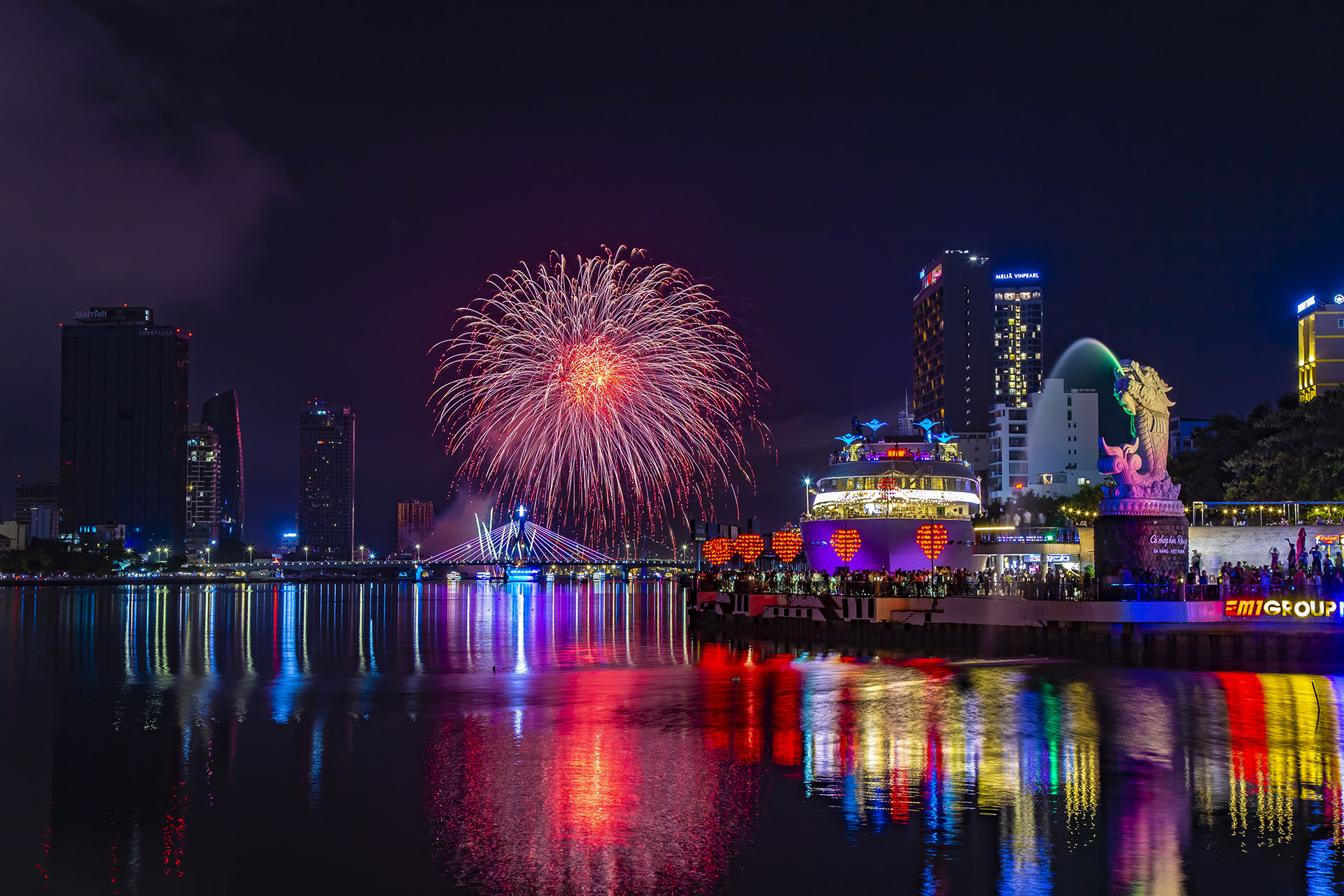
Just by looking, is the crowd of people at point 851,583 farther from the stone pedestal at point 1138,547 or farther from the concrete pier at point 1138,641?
the stone pedestal at point 1138,547

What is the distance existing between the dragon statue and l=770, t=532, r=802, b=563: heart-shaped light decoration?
42042 mm

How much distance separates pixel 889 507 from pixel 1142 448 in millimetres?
38331

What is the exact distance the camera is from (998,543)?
302ft

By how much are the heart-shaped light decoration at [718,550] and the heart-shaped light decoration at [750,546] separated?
5.17 feet

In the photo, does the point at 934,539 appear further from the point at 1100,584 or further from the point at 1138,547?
the point at 1100,584

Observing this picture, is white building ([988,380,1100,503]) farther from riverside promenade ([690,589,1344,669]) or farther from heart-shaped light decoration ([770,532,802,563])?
riverside promenade ([690,589,1344,669])

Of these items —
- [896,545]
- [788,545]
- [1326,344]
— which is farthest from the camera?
[1326,344]

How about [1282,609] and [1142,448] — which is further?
[1142,448]

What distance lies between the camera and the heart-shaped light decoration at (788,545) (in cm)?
9606

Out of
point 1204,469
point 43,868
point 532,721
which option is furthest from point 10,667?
point 1204,469

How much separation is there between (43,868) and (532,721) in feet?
56.1

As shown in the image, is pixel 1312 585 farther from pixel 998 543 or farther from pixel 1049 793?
pixel 998 543

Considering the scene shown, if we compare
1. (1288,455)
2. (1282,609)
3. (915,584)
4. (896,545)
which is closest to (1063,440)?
(1288,455)

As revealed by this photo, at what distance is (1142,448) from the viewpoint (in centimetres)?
5456
